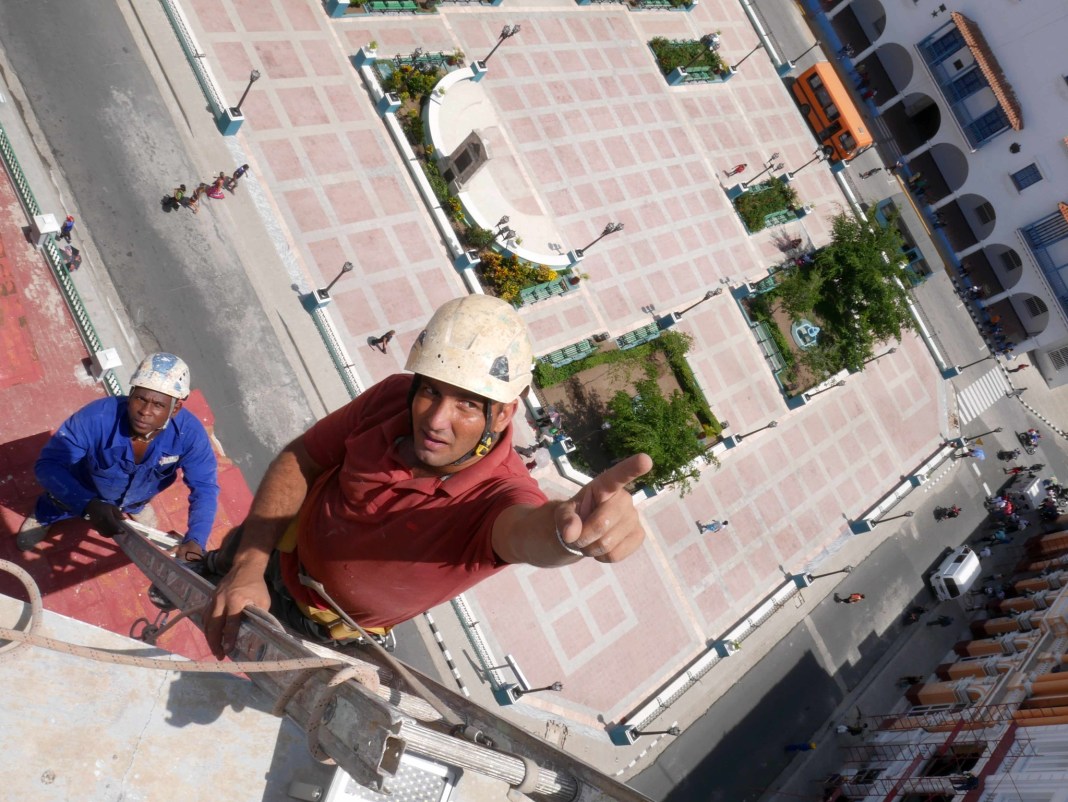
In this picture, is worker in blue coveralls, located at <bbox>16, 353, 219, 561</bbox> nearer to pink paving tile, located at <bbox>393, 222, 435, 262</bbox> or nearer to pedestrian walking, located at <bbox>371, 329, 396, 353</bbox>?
pedestrian walking, located at <bbox>371, 329, 396, 353</bbox>

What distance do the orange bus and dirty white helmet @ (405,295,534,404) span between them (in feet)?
105

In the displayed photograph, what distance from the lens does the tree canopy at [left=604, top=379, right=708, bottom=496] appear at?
22188mm

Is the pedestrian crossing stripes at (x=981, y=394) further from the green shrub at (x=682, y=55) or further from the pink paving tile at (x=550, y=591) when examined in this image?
the pink paving tile at (x=550, y=591)

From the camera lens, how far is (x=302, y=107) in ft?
70.4


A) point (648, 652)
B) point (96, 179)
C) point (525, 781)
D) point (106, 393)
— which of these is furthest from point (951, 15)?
point (525, 781)

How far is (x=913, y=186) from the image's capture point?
121 feet

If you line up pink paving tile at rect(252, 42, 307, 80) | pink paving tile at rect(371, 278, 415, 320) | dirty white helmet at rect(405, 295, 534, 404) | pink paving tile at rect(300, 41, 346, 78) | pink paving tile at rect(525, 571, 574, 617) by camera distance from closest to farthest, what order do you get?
dirty white helmet at rect(405, 295, 534, 404), pink paving tile at rect(525, 571, 574, 617), pink paving tile at rect(371, 278, 415, 320), pink paving tile at rect(252, 42, 307, 80), pink paving tile at rect(300, 41, 346, 78)

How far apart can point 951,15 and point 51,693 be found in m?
39.9

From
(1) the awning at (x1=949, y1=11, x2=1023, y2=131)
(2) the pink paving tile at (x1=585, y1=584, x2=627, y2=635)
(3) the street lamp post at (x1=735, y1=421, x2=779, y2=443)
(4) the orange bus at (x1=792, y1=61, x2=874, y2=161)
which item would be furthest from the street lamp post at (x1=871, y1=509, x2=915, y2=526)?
(1) the awning at (x1=949, y1=11, x2=1023, y2=131)

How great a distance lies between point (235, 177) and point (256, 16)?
5.75 m

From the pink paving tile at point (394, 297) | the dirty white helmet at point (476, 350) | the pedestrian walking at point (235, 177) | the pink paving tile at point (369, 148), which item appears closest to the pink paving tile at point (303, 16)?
the pink paving tile at point (369, 148)

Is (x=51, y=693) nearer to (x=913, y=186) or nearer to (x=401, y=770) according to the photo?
(x=401, y=770)

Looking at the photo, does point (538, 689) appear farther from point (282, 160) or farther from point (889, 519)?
point (889, 519)

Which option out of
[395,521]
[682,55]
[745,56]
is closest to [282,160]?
[682,55]
